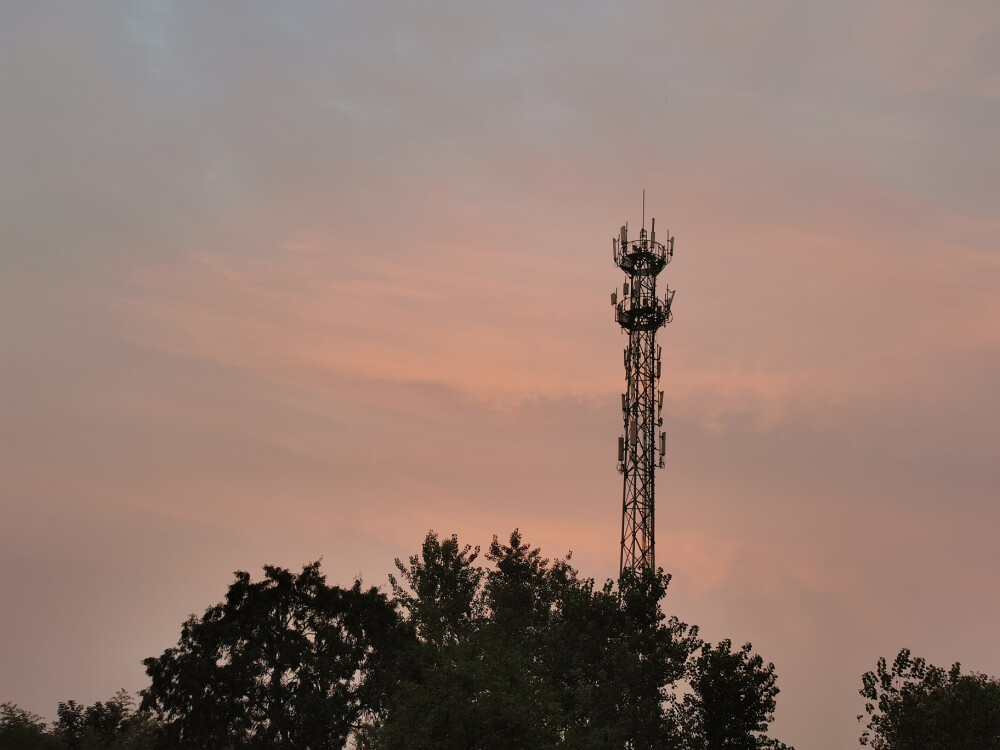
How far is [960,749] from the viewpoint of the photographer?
5688cm

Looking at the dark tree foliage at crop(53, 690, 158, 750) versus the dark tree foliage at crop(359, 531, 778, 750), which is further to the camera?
the dark tree foliage at crop(53, 690, 158, 750)

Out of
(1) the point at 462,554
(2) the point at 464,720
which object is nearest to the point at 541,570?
(1) the point at 462,554

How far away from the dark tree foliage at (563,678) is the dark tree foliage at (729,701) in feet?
0.17

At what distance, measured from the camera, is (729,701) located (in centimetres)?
6081

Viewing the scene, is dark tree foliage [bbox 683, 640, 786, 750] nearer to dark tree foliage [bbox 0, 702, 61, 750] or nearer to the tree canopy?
the tree canopy

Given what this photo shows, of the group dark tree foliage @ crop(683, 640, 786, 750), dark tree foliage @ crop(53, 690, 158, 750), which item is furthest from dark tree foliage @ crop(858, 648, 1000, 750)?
dark tree foliage @ crop(53, 690, 158, 750)

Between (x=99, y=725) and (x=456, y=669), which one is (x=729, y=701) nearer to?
(x=456, y=669)

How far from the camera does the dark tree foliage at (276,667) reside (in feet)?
213

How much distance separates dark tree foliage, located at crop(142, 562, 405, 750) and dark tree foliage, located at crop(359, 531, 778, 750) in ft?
6.84

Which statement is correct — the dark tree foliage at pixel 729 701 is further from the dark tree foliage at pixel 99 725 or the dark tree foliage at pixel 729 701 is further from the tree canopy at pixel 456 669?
the dark tree foliage at pixel 99 725

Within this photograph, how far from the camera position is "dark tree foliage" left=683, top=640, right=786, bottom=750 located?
60406 mm

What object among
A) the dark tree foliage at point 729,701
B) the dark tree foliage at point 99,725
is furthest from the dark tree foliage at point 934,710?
the dark tree foliage at point 99,725

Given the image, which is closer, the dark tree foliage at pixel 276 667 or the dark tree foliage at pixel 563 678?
the dark tree foliage at pixel 563 678

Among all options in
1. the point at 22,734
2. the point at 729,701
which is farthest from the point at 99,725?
the point at 729,701
